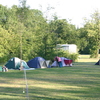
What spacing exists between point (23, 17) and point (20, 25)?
3.82 ft

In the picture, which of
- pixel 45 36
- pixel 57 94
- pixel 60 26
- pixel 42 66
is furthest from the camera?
pixel 60 26

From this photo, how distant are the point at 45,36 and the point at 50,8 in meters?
6.31

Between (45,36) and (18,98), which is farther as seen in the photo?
(45,36)

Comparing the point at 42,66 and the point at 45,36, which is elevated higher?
the point at 45,36

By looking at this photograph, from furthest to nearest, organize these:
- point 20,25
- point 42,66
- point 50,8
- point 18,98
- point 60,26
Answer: point 60,26 → point 50,8 → point 42,66 → point 20,25 → point 18,98

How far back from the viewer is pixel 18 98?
700cm

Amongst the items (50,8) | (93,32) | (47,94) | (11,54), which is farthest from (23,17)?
(93,32)

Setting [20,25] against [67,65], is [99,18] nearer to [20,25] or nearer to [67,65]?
[67,65]

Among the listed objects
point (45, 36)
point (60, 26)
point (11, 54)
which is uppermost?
point (60, 26)

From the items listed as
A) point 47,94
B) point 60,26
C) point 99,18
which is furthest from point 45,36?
point 60,26

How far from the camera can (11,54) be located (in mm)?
23359

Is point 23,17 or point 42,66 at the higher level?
point 23,17

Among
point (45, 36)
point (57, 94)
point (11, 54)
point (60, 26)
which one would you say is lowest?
point (57, 94)

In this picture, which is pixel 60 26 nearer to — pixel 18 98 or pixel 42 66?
pixel 42 66
